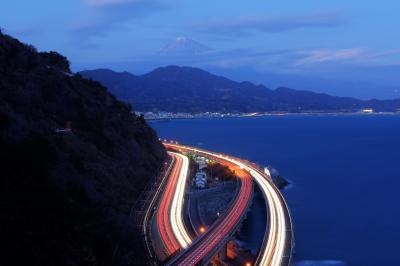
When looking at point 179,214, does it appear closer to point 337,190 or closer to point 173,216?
point 173,216

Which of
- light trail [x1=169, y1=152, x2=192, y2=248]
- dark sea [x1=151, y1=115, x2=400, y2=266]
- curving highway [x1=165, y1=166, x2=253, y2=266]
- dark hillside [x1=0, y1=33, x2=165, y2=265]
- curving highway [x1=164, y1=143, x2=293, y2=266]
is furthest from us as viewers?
dark sea [x1=151, y1=115, x2=400, y2=266]

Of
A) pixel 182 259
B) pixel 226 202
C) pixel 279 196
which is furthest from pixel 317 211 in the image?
pixel 182 259

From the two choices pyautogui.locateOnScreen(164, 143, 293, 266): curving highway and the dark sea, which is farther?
the dark sea

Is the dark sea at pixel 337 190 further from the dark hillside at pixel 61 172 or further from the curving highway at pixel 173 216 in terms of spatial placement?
the dark hillside at pixel 61 172

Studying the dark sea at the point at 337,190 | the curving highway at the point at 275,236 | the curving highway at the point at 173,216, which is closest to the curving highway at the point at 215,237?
the curving highway at the point at 275,236

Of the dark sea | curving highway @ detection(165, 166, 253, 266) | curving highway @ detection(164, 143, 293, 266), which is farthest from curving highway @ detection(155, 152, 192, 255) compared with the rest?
the dark sea

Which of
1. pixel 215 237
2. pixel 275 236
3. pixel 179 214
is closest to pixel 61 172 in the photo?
pixel 215 237

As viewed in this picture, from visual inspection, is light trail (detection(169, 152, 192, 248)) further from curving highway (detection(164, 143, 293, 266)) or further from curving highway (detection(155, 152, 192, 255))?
curving highway (detection(164, 143, 293, 266))
